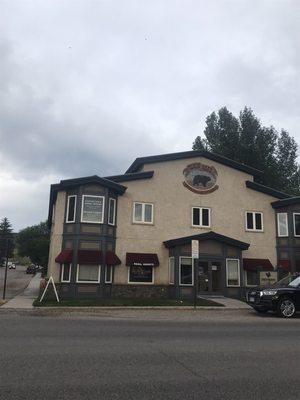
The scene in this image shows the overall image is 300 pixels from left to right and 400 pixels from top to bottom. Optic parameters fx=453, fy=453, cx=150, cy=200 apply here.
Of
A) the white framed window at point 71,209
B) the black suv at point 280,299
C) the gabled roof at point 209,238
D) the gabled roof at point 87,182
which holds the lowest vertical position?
the black suv at point 280,299

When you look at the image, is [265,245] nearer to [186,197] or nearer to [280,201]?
[280,201]

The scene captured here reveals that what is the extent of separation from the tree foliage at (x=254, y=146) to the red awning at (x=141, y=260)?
2504cm

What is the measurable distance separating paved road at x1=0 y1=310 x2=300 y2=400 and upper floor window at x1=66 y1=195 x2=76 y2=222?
13540 mm

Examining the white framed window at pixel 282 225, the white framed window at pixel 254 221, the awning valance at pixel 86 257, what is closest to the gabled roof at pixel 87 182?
the awning valance at pixel 86 257

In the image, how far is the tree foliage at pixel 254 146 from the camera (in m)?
49.3

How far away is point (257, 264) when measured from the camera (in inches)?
1088

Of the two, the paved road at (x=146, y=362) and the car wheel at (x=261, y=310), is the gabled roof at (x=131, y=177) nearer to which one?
the car wheel at (x=261, y=310)

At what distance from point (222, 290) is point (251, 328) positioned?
45.6ft

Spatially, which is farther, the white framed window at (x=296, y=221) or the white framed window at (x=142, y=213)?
the white framed window at (x=296, y=221)

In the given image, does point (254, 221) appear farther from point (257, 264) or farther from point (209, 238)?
point (209, 238)

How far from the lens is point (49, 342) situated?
912 cm

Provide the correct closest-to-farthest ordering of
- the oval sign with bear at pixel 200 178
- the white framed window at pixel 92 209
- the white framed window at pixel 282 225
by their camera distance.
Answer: the white framed window at pixel 92 209
the oval sign with bear at pixel 200 178
the white framed window at pixel 282 225

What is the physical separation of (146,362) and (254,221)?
22619mm

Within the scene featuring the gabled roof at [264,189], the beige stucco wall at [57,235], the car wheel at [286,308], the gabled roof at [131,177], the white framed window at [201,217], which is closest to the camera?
the car wheel at [286,308]
